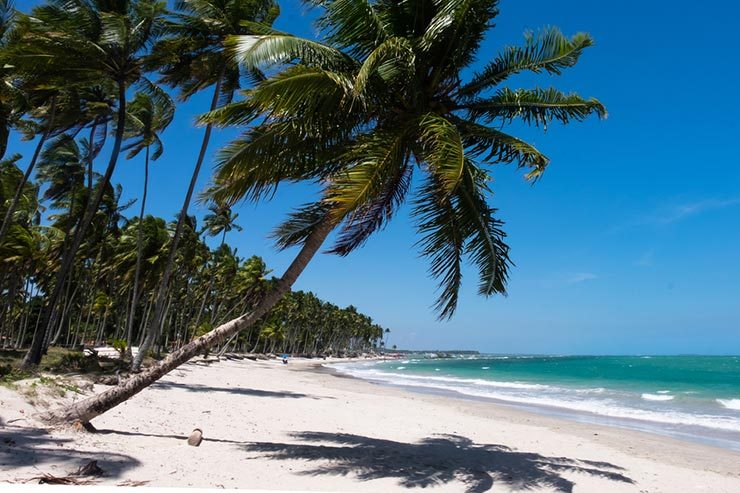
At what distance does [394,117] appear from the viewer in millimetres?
7574

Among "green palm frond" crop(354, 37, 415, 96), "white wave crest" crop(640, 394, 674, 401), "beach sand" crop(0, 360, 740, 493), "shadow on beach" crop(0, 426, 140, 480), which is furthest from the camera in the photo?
"white wave crest" crop(640, 394, 674, 401)

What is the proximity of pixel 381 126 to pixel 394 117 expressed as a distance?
0.25 meters

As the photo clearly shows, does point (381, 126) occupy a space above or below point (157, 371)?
above

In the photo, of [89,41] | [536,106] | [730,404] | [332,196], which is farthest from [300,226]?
[730,404]

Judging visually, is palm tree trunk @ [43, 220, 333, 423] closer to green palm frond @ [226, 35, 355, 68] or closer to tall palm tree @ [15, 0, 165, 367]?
green palm frond @ [226, 35, 355, 68]

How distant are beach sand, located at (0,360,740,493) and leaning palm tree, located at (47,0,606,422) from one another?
1.23 metres

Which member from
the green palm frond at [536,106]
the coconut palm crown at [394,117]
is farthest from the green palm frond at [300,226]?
the green palm frond at [536,106]

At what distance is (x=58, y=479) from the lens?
179 inches

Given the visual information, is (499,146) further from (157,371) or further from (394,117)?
(157,371)

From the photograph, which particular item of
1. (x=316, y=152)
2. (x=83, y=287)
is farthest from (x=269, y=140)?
(x=83, y=287)

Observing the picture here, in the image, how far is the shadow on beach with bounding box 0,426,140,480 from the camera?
502cm

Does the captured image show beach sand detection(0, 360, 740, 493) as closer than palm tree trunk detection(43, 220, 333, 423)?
Yes

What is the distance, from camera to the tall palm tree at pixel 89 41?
1041cm

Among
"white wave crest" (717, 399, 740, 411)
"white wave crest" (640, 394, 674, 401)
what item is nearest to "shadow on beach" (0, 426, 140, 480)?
"white wave crest" (717, 399, 740, 411)
